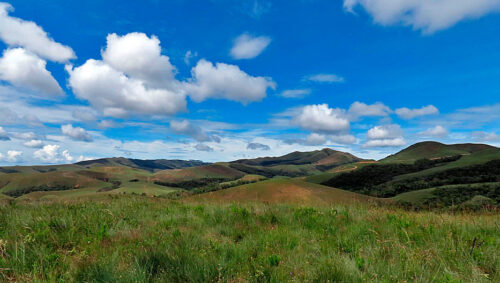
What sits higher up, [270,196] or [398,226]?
[398,226]

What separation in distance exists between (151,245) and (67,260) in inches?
55.7

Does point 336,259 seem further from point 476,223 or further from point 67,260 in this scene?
point 476,223

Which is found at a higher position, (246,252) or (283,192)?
(246,252)

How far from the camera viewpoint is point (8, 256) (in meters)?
4.38

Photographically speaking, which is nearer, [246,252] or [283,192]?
[246,252]

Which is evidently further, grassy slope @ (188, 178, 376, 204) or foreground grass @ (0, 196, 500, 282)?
grassy slope @ (188, 178, 376, 204)

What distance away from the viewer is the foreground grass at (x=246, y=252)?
12.3ft

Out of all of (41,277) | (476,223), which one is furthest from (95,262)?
(476,223)

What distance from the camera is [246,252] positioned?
15.6ft

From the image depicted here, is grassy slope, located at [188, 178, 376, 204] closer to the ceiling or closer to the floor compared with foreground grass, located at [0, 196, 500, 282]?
closer to the floor

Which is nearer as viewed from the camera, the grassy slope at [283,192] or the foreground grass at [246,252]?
the foreground grass at [246,252]

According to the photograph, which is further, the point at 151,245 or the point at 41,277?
the point at 151,245

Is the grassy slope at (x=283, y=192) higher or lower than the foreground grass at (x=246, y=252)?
lower

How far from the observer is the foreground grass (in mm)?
3740
